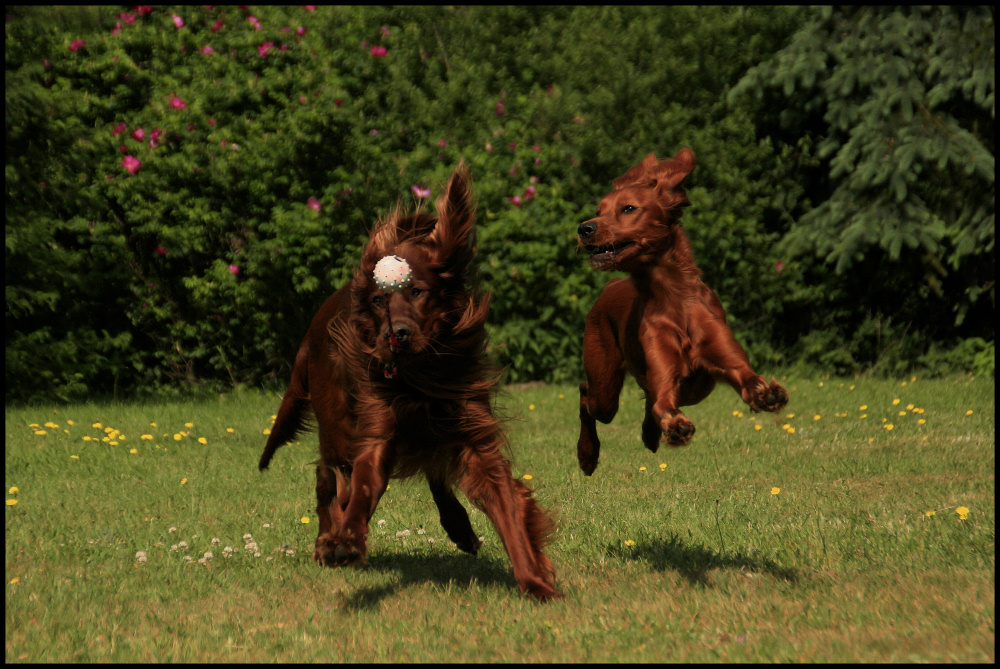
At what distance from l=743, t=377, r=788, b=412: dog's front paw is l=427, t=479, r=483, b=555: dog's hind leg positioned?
60.2 inches

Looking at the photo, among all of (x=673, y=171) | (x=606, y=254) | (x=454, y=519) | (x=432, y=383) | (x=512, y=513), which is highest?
(x=673, y=171)

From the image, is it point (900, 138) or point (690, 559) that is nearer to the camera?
point (690, 559)

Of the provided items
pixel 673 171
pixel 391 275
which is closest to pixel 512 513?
pixel 391 275

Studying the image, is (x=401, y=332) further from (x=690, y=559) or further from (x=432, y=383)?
(x=690, y=559)

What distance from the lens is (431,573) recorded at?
4.52m

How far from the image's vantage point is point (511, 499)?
3.92m

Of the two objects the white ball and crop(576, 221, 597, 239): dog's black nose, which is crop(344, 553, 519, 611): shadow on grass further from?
crop(576, 221, 597, 239): dog's black nose

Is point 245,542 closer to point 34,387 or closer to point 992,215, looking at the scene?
point 34,387

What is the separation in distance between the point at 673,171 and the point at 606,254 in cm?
47

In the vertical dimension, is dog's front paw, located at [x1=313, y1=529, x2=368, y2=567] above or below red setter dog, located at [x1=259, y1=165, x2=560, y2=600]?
below

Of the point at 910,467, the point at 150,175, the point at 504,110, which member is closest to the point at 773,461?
the point at 910,467

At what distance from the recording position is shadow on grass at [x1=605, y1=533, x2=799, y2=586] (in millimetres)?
4234

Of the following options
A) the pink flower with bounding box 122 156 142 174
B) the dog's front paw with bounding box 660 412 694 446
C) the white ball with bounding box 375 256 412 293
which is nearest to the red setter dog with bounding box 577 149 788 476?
the dog's front paw with bounding box 660 412 694 446

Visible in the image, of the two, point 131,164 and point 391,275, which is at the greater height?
point 391,275
